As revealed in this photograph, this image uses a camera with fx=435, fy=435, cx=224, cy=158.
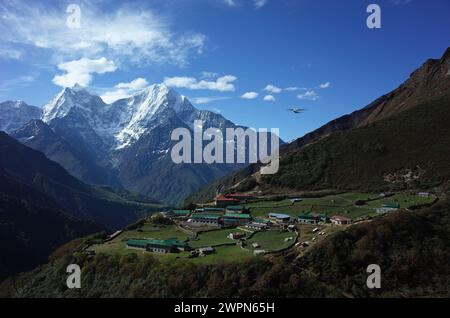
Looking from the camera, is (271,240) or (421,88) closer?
(271,240)

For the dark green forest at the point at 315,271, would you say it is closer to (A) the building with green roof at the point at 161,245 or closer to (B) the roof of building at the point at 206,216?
(A) the building with green roof at the point at 161,245

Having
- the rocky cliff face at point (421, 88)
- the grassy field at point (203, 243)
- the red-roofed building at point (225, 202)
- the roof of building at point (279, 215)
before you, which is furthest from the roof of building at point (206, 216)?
the rocky cliff face at point (421, 88)

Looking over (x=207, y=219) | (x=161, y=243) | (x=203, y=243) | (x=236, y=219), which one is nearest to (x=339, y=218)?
(x=236, y=219)

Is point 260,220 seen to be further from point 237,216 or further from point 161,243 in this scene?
point 161,243

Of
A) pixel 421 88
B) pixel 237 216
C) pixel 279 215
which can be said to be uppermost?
pixel 421 88

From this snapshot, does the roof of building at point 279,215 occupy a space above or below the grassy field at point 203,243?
above

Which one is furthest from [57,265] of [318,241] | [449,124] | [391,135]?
[449,124]
